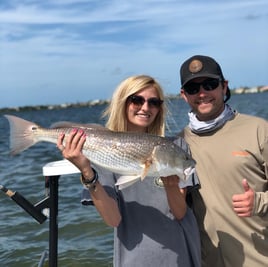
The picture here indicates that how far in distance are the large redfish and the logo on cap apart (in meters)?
0.81

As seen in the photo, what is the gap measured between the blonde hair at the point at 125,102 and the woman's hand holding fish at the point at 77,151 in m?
0.46

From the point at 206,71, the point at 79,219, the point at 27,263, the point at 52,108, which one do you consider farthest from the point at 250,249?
the point at 52,108

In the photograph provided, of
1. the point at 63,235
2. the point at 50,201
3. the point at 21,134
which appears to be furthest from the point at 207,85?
the point at 63,235

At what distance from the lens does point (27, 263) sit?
8.50 m

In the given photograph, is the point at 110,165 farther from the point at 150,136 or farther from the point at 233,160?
the point at 233,160

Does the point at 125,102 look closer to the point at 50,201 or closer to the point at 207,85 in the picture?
the point at 207,85

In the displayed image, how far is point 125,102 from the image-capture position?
3967mm

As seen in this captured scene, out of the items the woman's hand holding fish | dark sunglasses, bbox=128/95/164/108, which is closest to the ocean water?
dark sunglasses, bbox=128/95/164/108

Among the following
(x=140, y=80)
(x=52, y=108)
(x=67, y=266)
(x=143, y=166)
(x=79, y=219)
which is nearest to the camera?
(x=143, y=166)

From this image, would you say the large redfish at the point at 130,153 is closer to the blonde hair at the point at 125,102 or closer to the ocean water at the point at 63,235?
the blonde hair at the point at 125,102

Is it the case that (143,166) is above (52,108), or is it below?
above

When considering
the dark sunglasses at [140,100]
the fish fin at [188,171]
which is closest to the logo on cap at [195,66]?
the dark sunglasses at [140,100]

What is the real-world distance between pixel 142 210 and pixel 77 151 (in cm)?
71

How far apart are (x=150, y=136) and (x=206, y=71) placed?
2.84 ft
